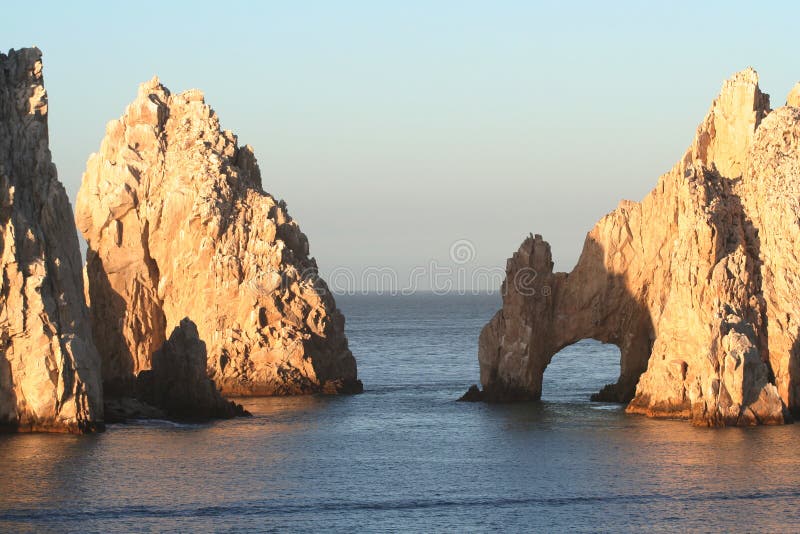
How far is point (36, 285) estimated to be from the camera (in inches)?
2739

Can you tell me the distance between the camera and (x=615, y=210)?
296 feet

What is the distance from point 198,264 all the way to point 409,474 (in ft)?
137

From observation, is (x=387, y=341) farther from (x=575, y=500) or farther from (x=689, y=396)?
(x=575, y=500)

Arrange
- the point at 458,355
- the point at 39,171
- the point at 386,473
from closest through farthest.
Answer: the point at 386,473, the point at 39,171, the point at 458,355

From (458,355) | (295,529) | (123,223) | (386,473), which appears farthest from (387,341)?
(295,529)

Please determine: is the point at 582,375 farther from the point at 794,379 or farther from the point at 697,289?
the point at 794,379

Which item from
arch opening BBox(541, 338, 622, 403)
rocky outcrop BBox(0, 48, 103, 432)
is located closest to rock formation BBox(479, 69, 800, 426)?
arch opening BBox(541, 338, 622, 403)

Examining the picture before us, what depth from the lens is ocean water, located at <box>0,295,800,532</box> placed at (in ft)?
168

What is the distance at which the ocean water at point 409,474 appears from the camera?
51156 mm

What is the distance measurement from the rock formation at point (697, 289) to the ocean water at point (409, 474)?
9.56 feet

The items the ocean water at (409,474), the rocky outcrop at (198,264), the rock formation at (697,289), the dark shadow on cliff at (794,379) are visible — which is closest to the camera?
the ocean water at (409,474)

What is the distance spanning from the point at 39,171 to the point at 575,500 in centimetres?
3518

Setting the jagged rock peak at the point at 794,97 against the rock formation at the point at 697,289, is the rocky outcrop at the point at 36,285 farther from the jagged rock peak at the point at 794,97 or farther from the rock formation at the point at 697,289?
the jagged rock peak at the point at 794,97

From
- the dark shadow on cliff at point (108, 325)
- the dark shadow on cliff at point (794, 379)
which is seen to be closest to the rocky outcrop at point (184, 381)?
the dark shadow on cliff at point (108, 325)
